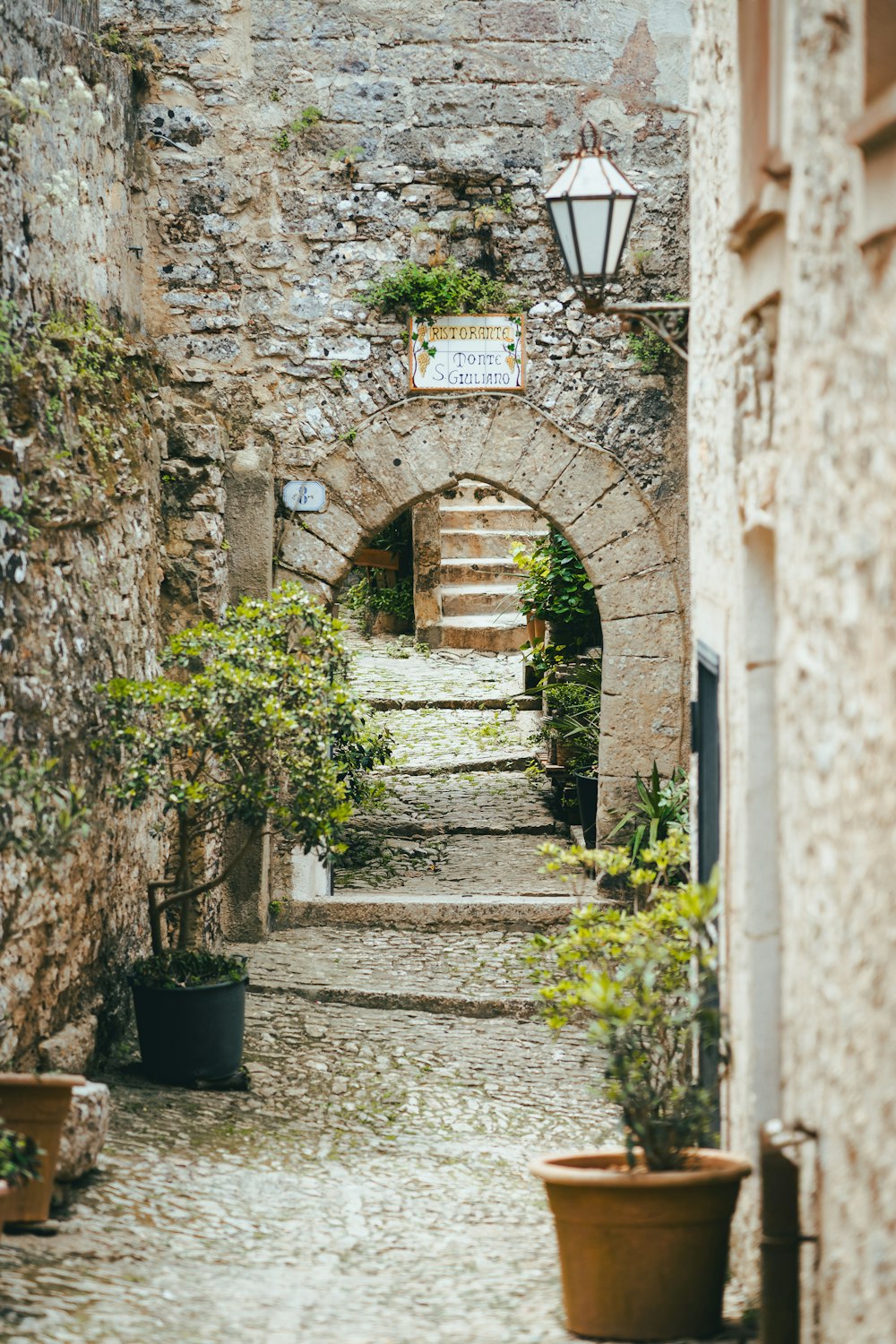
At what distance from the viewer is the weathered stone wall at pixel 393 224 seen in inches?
280

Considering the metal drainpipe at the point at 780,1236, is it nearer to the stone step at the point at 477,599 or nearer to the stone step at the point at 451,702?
the stone step at the point at 451,702

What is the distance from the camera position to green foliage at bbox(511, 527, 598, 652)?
29.7 ft

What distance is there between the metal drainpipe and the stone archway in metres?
4.68

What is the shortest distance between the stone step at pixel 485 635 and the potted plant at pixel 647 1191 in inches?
384

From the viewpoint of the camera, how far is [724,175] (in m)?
3.51

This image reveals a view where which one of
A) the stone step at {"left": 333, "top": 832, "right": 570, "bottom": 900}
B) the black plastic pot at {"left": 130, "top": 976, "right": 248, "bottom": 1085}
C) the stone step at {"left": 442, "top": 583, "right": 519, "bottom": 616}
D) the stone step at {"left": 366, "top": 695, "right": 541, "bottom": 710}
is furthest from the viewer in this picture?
the stone step at {"left": 442, "top": 583, "right": 519, "bottom": 616}

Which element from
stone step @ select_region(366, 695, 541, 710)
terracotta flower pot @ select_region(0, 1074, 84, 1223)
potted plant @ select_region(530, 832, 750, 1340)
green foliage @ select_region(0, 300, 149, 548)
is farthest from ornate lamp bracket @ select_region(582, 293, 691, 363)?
stone step @ select_region(366, 695, 541, 710)

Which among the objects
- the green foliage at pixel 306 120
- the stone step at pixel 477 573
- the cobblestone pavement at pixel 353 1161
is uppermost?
the green foliage at pixel 306 120

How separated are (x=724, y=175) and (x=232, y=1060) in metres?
3.45

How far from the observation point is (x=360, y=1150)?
15.4 ft

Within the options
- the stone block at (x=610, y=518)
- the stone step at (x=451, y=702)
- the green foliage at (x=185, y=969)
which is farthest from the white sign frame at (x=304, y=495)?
the stone step at (x=451, y=702)

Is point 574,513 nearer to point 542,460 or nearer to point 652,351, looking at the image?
point 542,460

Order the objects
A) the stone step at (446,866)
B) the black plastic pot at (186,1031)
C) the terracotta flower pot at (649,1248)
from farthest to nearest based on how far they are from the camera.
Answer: the stone step at (446,866), the black plastic pot at (186,1031), the terracotta flower pot at (649,1248)

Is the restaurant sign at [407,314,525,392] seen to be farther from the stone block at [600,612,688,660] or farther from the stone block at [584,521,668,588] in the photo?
the stone block at [600,612,688,660]
